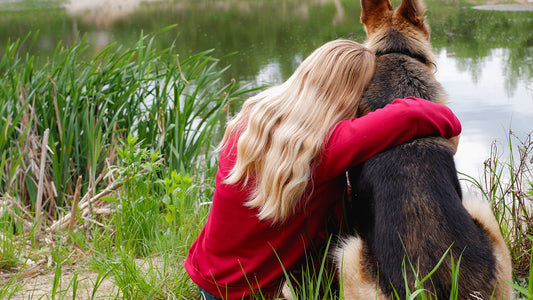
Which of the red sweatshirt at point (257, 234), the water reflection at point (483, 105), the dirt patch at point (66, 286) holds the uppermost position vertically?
the red sweatshirt at point (257, 234)

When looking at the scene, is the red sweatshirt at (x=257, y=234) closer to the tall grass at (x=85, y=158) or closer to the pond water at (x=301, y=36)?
the pond water at (x=301, y=36)

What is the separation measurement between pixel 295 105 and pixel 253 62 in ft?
33.4

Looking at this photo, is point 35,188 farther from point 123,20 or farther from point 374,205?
point 123,20

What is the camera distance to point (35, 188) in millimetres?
4586

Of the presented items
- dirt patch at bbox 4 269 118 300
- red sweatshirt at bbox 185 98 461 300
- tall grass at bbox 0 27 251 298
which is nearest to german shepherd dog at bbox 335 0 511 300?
red sweatshirt at bbox 185 98 461 300

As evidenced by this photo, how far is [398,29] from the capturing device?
8.20 ft

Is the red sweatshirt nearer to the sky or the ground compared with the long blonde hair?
nearer to the ground

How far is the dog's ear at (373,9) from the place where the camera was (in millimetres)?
2596

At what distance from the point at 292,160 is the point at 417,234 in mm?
547

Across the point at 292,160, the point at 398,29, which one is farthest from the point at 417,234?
the point at 398,29

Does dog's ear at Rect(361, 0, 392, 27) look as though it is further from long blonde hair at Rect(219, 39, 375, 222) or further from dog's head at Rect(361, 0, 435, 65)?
long blonde hair at Rect(219, 39, 375, 222)

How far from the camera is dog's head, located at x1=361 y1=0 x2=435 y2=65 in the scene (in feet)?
7.98

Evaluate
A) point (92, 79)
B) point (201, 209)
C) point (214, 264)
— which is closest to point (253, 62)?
point (92, 79)

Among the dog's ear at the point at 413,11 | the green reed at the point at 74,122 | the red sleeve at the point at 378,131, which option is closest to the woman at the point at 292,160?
the red sleeve at the point at 378,131
